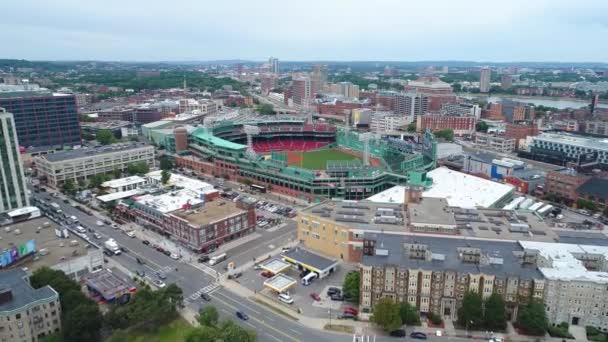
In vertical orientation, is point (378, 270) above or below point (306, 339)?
above

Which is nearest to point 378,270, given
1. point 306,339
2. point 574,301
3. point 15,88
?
point 306,339

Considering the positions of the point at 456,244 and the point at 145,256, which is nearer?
the point at 456,244

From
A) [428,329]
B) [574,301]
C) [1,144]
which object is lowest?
[428,329]

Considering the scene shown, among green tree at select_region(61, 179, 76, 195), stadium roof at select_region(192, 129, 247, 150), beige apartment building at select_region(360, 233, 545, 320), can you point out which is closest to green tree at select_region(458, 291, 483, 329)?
beige apartment building at select_region(360, 233, 545, 320)

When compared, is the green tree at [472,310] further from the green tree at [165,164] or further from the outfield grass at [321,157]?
the green tree at [165,164]

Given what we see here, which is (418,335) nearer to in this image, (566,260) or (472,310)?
(472,310)

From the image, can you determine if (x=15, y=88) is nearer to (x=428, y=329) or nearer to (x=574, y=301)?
(x=428, y=329)

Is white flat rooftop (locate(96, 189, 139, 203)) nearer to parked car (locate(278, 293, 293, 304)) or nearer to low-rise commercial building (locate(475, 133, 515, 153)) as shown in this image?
parked car (locate(278, 293, 293, 304))
